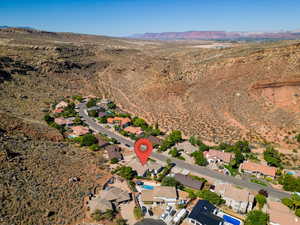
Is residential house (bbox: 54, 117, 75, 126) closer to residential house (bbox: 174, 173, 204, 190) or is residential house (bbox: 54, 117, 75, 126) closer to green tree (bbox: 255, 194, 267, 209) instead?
residential house (bbox: 174, 173, 204, 190)

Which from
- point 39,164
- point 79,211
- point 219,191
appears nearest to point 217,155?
point 219,191

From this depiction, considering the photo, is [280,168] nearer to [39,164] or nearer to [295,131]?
[295,131]

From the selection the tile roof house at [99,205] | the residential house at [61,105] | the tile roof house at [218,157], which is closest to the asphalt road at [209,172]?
the tile roof house at [218,157]

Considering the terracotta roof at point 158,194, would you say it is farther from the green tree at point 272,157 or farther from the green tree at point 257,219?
the green tree at point 272,157

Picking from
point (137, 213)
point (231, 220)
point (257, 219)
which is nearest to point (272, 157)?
point (257, 219)

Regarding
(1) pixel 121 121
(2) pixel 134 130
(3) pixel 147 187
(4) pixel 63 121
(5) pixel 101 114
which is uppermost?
(5) pixel 101 114

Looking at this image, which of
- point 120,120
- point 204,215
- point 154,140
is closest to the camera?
point 204,215

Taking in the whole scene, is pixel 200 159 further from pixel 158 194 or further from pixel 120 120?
pixel 120 120
